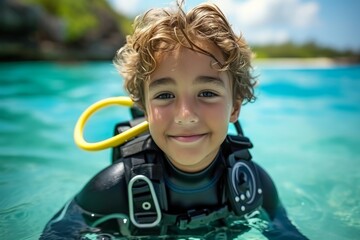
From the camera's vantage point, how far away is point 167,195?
1.81 meters

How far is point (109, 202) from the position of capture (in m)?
1.78

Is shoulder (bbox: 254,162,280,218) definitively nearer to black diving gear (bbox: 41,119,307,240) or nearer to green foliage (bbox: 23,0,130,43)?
black diving gear (bbox: 41,119,307,240)

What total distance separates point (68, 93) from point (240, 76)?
6230 millimetres

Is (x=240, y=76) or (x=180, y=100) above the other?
(x=240, y=76)

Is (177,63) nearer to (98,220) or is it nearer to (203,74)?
(203,74)

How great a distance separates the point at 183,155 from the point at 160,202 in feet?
0.93

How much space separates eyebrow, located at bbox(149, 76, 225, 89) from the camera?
5.00 feet

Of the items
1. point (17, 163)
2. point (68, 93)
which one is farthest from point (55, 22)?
point (17, 163)

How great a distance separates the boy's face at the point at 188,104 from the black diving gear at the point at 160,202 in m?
0.19

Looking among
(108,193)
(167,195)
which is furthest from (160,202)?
(108,193)

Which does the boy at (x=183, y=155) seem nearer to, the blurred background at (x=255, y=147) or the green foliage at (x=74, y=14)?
the blurred background at (x=255, y=147)

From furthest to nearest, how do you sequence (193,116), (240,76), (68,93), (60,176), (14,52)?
(14,52)
(68,93)
(60,176)
(240,76)
(193,116)

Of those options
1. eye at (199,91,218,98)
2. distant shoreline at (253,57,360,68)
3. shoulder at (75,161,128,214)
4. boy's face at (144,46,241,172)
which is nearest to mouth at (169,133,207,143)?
boy's face at (144,46,241,172)

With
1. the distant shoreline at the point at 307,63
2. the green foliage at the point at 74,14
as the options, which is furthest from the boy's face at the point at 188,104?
the green foliage at the point at 74,14
